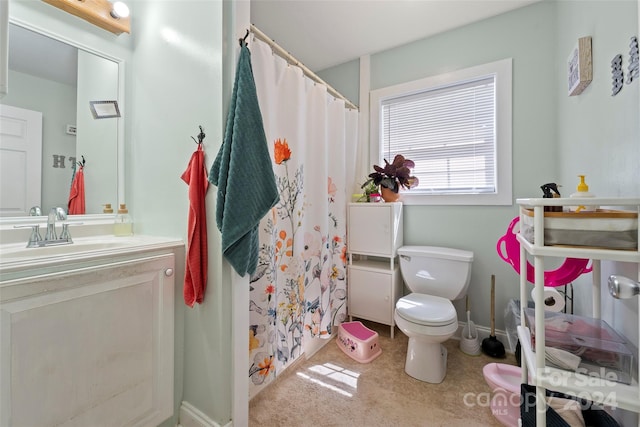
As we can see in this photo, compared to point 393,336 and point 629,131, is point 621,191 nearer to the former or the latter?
point 629,131

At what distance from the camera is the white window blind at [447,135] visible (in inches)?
77.3

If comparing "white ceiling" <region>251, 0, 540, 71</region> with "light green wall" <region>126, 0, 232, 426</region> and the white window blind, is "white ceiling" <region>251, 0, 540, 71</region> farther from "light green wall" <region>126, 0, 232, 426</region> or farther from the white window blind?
"light green wall" <region>126, 0, 232, 426</region>

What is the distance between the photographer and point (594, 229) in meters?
0.69

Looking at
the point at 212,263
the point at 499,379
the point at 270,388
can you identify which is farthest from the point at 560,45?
the point at 270,388

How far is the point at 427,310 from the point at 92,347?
1665 mm

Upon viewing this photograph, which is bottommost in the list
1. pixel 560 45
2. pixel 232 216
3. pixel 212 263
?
pixel 212 263

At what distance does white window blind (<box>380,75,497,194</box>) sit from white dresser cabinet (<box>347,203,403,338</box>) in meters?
0.46

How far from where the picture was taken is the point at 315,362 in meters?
1.76

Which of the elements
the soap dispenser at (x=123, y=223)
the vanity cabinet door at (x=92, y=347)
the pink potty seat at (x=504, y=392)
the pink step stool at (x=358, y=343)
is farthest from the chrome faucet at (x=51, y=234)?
the pink potty seat at (x=504, y=392)

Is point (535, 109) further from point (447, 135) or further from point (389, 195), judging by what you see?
point (389, 195)

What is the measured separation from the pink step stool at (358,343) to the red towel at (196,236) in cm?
118

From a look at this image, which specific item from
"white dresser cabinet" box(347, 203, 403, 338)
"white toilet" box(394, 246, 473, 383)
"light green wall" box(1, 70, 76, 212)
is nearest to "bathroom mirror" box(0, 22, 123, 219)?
"light green wall" box(1, 70, 76, 212)

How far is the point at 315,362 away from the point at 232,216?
1.31 meters

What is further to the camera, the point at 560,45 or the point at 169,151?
the point at 560,45
